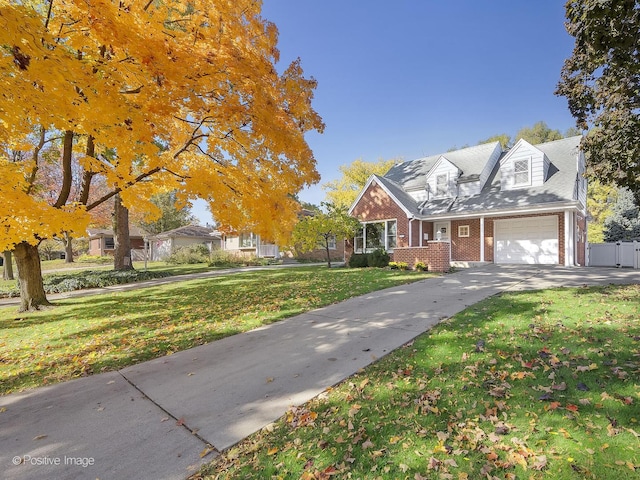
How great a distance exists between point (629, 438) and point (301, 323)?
4.74m

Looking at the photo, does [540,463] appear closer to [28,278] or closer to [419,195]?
[28,278]

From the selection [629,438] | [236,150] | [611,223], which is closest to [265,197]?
[236,150]

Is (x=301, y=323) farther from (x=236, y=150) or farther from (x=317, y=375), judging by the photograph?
(x=236, y=150)

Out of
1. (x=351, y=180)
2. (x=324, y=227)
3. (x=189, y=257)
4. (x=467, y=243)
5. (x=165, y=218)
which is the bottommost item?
(x=189, y=257)

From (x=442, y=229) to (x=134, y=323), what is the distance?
54.4ft

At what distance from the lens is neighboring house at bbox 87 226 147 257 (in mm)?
41062

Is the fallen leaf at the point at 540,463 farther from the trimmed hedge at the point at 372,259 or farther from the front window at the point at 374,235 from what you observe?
the front window at the point at 374,235

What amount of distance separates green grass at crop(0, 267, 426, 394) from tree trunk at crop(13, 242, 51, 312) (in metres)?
0.44

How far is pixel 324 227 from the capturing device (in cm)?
1647

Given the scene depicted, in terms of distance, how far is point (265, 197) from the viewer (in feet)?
26.0

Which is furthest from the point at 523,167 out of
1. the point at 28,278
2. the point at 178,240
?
the point at 178,240

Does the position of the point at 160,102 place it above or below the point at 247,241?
above

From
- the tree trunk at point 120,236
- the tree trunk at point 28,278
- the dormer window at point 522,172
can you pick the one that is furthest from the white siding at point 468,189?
the tree trunk at point 120,236

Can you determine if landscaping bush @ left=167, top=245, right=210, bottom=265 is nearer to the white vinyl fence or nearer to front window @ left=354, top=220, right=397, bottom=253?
front window @ left=354, top=220, right=397, bottom=253
